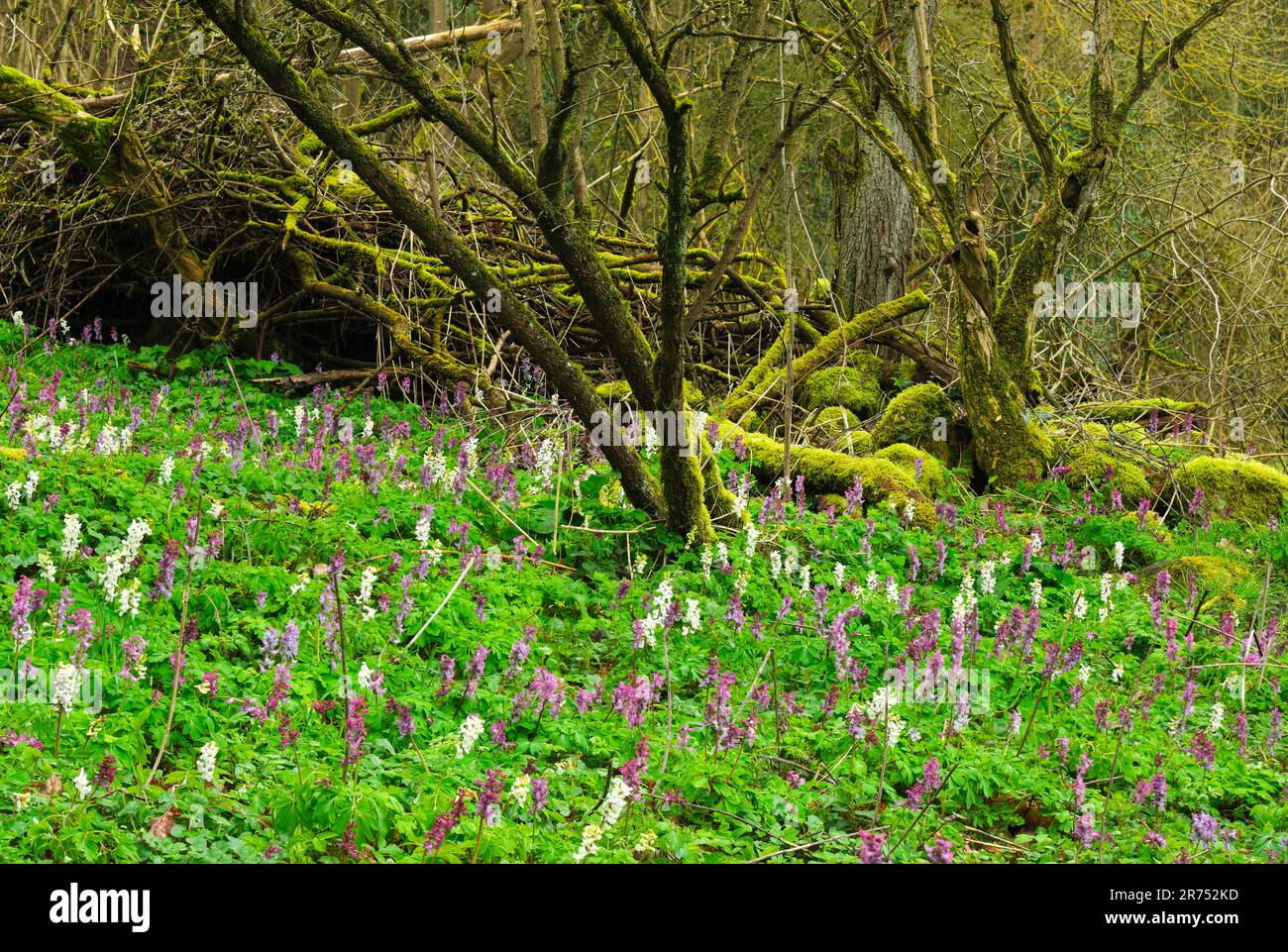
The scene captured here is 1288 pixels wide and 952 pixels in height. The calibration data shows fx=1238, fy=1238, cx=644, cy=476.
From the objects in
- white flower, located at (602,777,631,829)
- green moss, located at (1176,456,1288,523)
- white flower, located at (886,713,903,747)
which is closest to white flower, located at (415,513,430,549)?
white flower, located at (886,713,903,747)

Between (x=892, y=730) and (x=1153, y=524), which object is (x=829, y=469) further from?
(x=892, y=730)

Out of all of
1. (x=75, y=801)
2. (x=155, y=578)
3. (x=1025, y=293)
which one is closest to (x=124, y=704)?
(x=75, y=801)

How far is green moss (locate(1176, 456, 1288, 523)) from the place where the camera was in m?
8.66

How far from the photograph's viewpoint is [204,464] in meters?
6.55

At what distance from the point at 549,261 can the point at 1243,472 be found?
19.4 ft

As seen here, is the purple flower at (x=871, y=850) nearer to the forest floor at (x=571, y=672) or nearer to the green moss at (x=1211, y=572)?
the forest floor at (x=571, y=672)

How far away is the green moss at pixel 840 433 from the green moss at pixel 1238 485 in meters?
2.25

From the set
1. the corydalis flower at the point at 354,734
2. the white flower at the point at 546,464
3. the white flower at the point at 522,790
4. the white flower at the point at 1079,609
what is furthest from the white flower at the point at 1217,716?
the white flower at the point at 546,464

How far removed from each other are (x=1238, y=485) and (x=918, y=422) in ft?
7.43

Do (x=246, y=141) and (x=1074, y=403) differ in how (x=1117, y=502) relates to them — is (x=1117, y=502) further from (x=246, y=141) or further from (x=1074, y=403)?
(x=246, y=141)

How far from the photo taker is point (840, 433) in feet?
30.8

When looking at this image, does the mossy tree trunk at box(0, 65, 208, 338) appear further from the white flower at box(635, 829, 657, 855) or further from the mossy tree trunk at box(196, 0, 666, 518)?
the white flower at box(635, 829, 657, 855)

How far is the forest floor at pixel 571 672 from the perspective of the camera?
11.8 feet

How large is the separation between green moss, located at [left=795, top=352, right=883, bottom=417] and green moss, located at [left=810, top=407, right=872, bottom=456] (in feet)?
0.63
